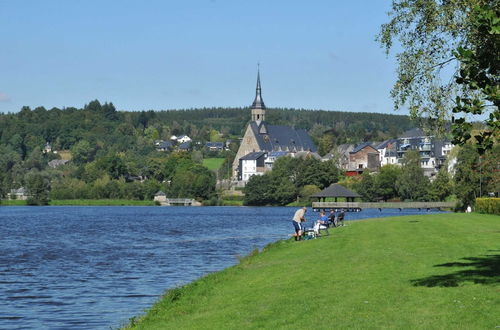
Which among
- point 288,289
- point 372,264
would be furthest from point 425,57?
point 288,289

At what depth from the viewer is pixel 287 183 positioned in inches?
7269

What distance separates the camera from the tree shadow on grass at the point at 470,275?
22.5 m

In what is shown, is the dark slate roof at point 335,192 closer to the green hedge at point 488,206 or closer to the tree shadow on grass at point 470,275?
the green hedge at point 488,206

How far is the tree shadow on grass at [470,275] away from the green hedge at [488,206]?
44.8 m

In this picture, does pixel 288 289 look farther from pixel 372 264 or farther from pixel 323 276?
pixel 372 264

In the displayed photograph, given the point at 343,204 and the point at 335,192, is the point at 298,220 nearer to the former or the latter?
the point at 335,192

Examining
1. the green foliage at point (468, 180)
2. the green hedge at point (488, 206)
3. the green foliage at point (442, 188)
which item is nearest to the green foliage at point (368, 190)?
the green foliage at point (442, 188)

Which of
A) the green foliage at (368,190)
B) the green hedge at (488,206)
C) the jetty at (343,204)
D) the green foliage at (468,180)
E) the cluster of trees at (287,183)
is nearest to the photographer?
the green hedge at (488,206)

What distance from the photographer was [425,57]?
32.9m

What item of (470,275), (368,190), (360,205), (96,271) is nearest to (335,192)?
(360,205)

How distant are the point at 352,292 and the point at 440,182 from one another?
136m

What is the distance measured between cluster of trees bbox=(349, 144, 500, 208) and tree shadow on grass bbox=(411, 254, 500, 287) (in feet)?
224

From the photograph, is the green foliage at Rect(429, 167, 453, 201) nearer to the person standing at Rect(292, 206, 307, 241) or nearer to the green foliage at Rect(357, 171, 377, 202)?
the green foliage at Rect(357, 171, 377, 202)

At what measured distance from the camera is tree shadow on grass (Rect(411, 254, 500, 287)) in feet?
73.9
